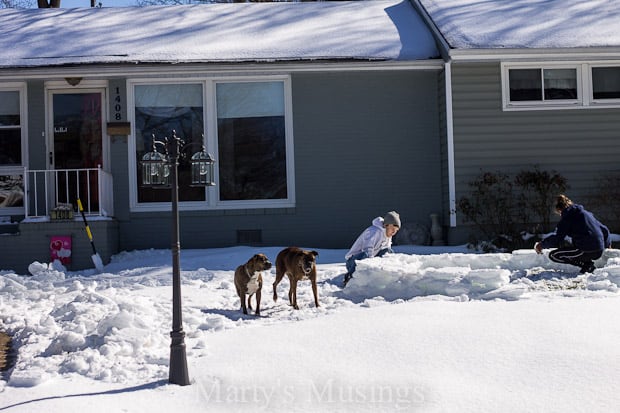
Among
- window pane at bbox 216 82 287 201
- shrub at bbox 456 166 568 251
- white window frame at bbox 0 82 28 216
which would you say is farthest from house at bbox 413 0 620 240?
white window frame at bbox 0 82 28 216

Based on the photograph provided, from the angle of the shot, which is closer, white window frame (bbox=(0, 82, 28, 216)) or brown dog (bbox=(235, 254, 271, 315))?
brown dog (bbox=(235, 254, 271, 315))

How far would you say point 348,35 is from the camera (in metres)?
14.6

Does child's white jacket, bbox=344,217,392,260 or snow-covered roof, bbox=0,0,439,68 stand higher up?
snow-covered roof, bbox=0,0,439,68

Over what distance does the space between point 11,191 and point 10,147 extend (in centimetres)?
80

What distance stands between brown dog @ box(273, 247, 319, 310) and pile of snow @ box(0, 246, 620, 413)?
238 mm

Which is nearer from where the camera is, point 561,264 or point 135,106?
point 561,264

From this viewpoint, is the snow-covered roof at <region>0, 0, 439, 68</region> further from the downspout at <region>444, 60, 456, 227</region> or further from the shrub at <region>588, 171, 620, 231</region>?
the shrub at <region>588, 171, 620, 231</region>

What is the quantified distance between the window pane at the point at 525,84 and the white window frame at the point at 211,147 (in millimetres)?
3881

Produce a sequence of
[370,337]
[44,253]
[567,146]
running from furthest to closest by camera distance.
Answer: [567,146] < [44,253] < [370,337]

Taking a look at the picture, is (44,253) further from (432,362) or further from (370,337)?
(432,362)

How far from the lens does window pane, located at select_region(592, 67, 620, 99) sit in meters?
13.7

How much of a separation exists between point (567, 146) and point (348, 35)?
14.6 ft

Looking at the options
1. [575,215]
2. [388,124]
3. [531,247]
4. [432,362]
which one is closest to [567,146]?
[531,247]

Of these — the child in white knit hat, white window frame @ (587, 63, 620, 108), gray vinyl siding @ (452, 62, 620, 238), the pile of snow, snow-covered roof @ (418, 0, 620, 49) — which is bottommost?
the pile of snow
